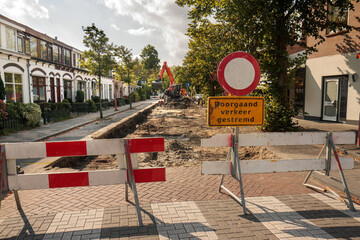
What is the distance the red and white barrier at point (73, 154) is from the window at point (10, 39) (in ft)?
53.8

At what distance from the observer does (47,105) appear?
16.0 metres

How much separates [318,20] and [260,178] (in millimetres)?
8254

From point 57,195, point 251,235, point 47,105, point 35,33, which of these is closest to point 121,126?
point 47,105

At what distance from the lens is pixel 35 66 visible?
1923 cm

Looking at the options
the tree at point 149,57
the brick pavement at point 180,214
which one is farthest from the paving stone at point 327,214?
the tree at point 149,57

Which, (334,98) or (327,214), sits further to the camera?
(334,98)

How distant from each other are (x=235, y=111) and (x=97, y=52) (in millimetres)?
15583

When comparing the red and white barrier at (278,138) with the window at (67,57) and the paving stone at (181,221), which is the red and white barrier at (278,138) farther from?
the window at (67,57)

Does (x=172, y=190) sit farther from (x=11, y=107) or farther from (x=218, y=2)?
(x=11, y=107)

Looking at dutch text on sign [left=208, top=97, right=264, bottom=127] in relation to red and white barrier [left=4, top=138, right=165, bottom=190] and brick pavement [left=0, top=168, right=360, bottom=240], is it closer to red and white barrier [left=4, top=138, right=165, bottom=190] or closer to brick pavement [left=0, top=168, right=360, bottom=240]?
red and white barrier [left=4, top=138, right=165, bottom=190]

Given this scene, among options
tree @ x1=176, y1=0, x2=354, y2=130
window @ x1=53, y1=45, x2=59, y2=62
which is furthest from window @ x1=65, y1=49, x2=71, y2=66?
tree @ x1=176, y1=0, x2=354, y2=130

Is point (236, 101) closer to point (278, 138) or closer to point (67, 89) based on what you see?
point (278, 138)

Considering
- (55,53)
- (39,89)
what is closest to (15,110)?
(39,89)

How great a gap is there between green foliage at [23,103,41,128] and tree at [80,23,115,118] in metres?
5.50
